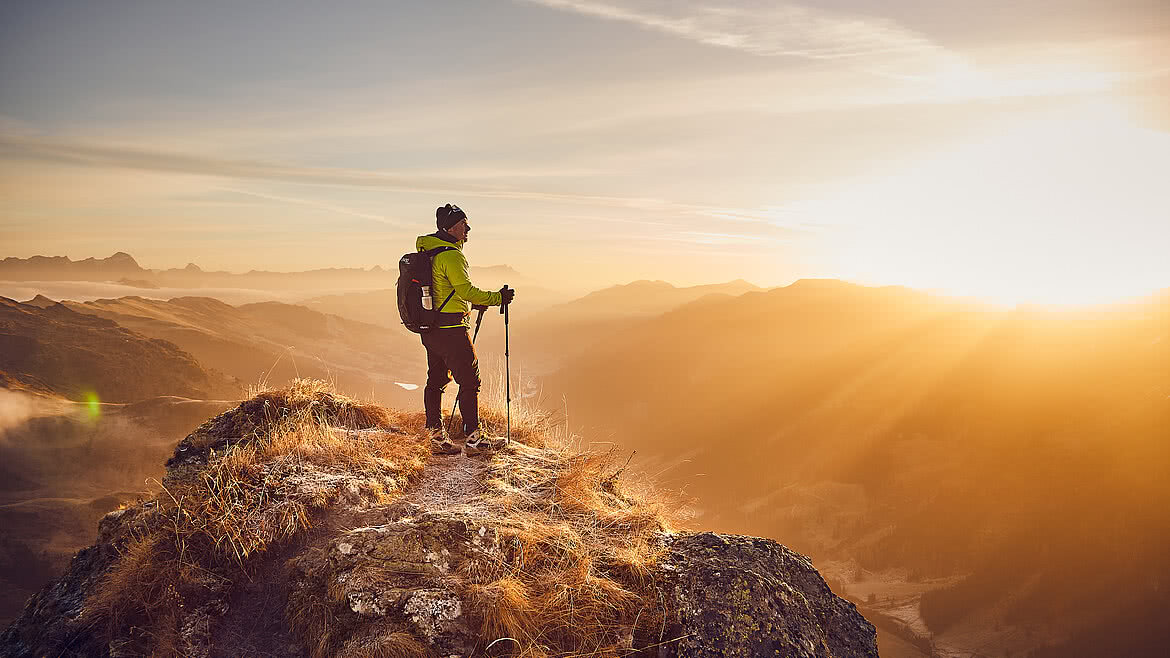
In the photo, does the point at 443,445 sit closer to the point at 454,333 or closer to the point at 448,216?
the point at 454,333

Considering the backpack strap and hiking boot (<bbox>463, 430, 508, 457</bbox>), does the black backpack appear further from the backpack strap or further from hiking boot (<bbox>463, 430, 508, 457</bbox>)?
hiking boot (<bbox>463, 430, 508, 457</bbox>)

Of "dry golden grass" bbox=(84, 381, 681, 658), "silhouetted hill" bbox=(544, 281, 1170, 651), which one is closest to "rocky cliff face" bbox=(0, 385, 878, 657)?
"dry golden grass" bbox=(84, 381, 681, 658)

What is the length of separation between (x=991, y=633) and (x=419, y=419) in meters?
146

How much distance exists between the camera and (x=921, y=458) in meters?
164

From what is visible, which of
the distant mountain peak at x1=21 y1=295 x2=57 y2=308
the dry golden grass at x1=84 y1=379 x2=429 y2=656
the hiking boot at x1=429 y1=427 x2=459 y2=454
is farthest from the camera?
the distant mountain peak at x1=21 y1=295 x2=57 y2=308

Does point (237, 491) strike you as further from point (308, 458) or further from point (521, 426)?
point (521, 426)

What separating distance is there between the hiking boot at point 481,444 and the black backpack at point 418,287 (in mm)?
1729

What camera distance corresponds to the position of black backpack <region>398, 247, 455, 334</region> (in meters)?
7.77

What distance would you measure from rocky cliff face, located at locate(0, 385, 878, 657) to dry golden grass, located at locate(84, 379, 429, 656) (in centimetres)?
2

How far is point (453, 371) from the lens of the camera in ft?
27.0

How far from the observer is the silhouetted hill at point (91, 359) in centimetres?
15062

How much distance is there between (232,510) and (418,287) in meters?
3.37

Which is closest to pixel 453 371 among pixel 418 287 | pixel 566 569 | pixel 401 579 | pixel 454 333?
pixel 454 333

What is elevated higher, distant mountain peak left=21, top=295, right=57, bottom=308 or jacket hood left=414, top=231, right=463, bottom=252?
jacket hood left=414, top=231, right=463, bottom=252
